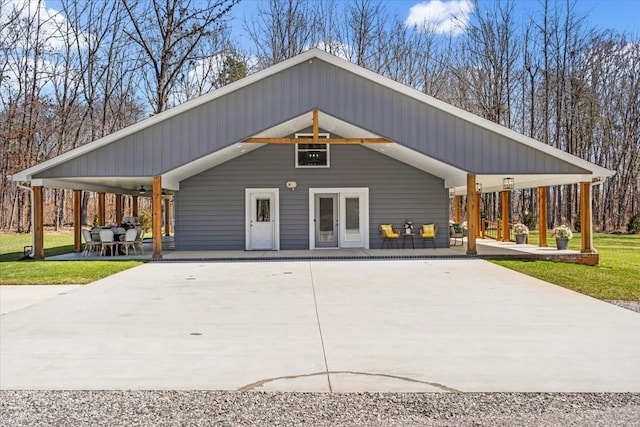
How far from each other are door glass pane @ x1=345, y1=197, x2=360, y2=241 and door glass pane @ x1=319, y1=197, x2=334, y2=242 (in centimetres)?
45

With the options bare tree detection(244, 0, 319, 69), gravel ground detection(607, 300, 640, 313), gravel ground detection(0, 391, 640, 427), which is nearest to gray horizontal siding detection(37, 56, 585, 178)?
gravel ground detection(607, 300, 640, 313)

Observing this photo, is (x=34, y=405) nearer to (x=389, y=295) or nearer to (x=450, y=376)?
(x=450, y=376)

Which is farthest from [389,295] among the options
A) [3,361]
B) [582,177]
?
[582,177]

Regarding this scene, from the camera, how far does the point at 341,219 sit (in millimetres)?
14656

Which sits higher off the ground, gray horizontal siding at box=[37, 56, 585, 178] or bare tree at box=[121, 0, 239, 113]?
bare tree at box=[121, 0, 239, 113]

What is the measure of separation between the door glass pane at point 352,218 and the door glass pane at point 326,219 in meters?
0.45

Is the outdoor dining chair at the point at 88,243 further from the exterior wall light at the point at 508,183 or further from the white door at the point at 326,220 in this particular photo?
the exterior wall light at the point at 508,183

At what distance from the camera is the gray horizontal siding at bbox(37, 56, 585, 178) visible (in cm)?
1191

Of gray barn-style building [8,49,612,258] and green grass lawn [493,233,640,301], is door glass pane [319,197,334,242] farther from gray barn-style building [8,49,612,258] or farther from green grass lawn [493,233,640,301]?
green grass lawn [493,233,640,301]

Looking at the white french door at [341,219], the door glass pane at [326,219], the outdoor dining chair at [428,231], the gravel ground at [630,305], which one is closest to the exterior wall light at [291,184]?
the white french door at [341,219]

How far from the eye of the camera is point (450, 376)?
3836 millimetres

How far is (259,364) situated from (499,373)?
1.94 metres

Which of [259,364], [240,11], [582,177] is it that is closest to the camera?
[259,364]

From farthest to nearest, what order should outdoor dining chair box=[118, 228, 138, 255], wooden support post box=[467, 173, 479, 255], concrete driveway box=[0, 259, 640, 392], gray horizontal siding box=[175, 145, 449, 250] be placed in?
gray horizontal siding box=[175, 145, 449, 250]
outdoor dining chair box=[118, 228, 138, 255]
wooden support post box=[467, 173, 479, 255]
concrete driveway box=[0, 259, 640, 392]
